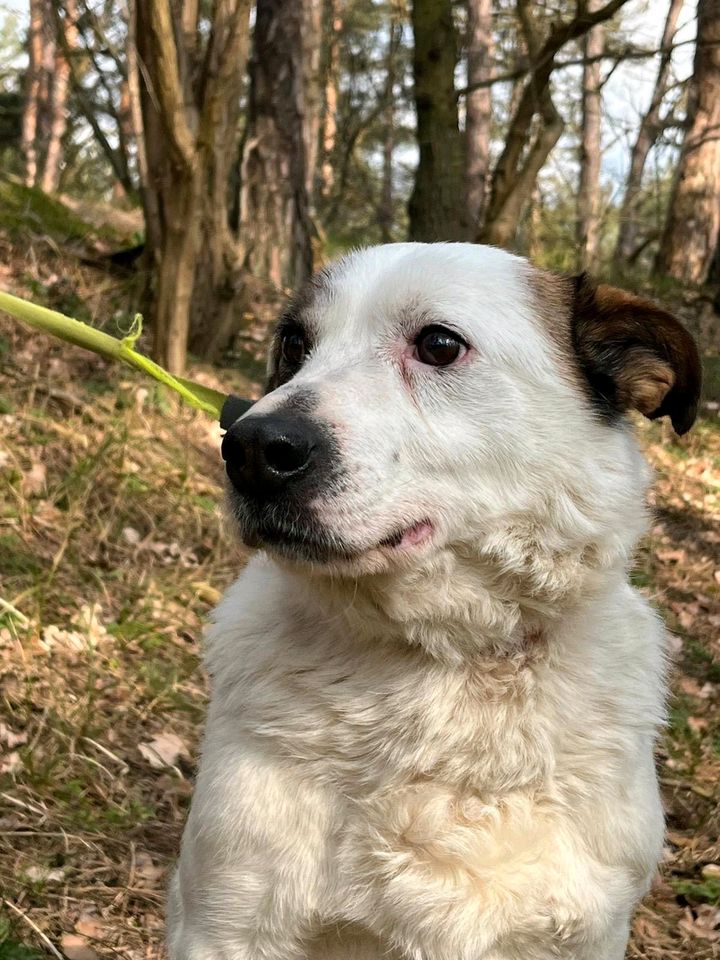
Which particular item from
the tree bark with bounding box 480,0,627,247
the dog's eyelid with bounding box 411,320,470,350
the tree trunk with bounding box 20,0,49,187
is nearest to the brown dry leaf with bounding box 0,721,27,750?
the dog's eyelid with bounding box 411,320,470,350

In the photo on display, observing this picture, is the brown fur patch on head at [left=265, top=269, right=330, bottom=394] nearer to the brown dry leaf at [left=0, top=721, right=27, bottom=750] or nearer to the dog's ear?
the dog's ear

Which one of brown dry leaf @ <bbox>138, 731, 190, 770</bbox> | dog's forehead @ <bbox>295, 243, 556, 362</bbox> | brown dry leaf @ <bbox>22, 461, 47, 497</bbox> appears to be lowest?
brown dry leaf @ <bbox>138, 731, 190, 770</bbox>

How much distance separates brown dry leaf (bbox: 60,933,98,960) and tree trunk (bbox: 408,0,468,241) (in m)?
6.71

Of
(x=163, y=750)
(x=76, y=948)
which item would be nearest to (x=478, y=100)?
(x=163, y=750)

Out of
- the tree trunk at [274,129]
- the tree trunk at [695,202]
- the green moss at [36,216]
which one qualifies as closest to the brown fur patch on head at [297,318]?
the green moss at [36,216]

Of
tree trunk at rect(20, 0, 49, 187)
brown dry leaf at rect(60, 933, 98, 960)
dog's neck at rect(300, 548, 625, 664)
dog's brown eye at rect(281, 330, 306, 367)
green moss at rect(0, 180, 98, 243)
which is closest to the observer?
dog's neck at rect(300, 548, 625, 664)

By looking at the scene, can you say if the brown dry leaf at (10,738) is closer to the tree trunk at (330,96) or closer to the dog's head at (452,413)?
the dog's head at (452,413)

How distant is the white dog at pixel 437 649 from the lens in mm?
2150

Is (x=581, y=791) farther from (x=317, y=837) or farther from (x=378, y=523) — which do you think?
(x=378, y=523)

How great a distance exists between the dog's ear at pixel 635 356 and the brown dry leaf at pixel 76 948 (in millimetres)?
2229

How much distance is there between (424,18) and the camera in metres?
8.20

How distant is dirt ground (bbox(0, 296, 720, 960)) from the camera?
346 cm

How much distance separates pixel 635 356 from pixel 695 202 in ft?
36.9

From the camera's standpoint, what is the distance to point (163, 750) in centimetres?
423
